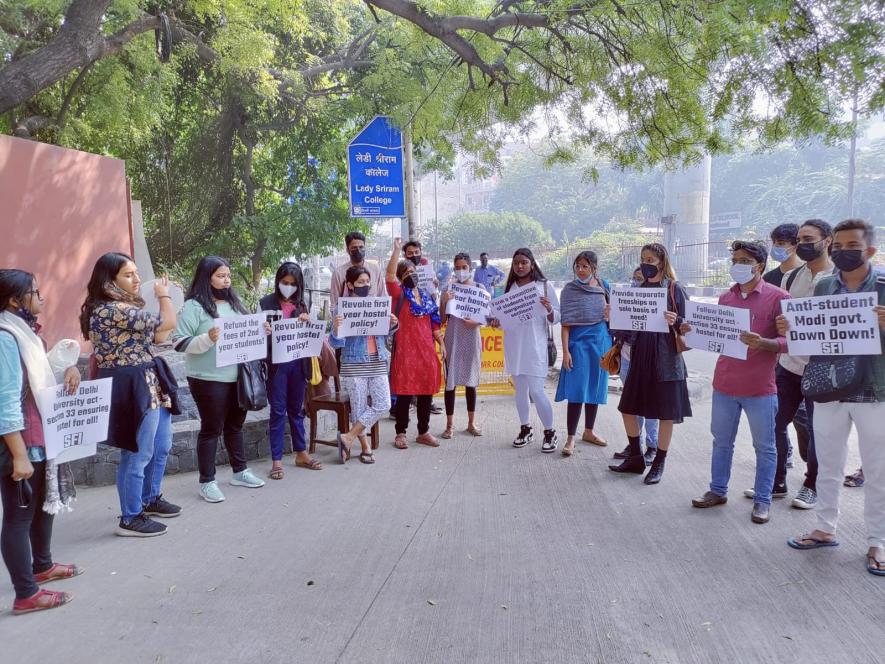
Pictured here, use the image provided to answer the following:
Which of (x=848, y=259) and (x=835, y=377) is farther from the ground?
(x=848, y=259)

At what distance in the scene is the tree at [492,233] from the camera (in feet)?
162

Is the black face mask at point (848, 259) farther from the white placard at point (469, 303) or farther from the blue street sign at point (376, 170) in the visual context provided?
the blue street sign at point (376, 170)

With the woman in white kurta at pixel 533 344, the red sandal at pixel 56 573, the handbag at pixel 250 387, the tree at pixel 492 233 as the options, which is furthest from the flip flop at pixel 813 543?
the tree at pixel 492 233

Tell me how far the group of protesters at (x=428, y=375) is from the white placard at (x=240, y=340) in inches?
3.9

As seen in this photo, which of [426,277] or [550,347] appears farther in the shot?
[426,277]

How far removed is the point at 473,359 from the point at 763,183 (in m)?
48.4

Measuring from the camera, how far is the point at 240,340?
5172mm

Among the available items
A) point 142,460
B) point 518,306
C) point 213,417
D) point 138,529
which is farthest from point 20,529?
point 518,306

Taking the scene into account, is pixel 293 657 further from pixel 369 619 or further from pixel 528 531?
pixel 528 531

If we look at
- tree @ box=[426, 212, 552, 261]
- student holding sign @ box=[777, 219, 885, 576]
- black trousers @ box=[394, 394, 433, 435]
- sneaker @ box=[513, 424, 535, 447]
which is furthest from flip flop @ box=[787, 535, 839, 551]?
tree @ box=[426, 212, 552, 261]

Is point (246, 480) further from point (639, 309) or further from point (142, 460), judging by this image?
point (639, 309)

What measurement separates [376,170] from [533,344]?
3.38m

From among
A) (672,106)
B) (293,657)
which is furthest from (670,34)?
(293,657)

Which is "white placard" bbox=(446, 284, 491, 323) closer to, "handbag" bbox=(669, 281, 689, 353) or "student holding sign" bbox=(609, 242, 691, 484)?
"student holding sign" bbox=(609, 242, 691, 484)
